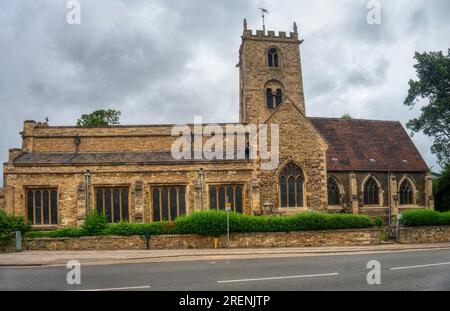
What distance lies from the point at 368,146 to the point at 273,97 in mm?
9932

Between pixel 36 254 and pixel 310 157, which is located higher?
pixel 310 157

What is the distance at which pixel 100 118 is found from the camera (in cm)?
4803

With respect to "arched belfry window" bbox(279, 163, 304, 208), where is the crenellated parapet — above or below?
above

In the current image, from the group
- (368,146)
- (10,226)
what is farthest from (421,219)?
(10,226)

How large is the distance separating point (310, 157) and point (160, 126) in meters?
13.2

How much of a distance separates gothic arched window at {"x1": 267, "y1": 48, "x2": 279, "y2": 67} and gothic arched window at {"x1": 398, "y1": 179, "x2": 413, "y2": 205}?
53.4 feet

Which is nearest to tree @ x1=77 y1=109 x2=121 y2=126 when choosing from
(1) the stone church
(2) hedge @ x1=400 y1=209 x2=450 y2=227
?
(1) the stone church

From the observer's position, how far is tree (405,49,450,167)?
36.1m

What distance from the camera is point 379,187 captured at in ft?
113

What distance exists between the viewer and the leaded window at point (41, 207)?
86.4 ft

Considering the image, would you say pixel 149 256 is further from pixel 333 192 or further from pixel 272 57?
pixel 272 57

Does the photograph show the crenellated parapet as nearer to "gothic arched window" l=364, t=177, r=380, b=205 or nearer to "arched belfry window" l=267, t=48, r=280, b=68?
"arched belfry window" l=267, t=48, r=280, b=68
